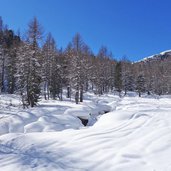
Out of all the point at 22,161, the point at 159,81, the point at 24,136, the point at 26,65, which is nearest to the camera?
the point at 22,161

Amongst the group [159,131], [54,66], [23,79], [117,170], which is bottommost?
[117,170]

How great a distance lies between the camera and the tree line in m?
35.0

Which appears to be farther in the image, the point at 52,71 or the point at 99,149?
the point at 52,71

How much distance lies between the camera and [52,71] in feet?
164

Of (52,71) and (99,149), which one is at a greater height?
(52,71)

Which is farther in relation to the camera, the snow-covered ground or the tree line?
the tree line

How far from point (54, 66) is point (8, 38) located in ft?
105

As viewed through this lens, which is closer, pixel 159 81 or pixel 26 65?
pixel 26 65

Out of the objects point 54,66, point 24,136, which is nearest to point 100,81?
point 54,66

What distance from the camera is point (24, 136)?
1103 centimetres

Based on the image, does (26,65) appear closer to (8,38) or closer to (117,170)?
(117,170)

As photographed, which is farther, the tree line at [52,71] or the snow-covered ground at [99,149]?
the tree line at [52,71]

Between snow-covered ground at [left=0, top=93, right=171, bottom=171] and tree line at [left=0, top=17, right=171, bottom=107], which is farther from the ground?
tree line at [left=0, top=17, right=171, bottom=107]

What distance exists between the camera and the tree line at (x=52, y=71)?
34969 millimetres
